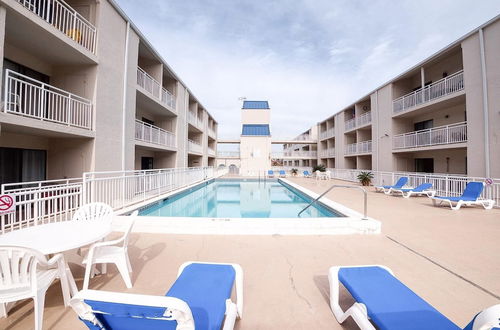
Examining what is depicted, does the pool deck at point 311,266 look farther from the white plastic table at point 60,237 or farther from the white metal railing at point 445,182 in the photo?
the white metal railing at point 445,182

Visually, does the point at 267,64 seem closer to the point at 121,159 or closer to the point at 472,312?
the point at 121,159

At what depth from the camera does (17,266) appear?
6.28ft

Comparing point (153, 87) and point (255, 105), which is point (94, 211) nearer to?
point (153, 87)

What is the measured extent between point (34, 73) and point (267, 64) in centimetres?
1610

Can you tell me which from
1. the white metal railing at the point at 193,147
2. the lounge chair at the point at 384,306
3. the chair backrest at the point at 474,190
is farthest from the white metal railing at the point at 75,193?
the chair backrest at the point at 474,190

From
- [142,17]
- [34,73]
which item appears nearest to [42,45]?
[34,73]

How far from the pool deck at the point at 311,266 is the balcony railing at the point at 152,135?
7.50 metres

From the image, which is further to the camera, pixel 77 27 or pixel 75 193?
pixel 77 27

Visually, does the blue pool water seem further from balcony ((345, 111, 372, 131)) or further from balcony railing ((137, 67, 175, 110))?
balcony ((345, 111, 372, 131))

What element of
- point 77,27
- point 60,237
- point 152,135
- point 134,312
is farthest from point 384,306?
point 152,135

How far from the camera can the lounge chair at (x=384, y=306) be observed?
161cm

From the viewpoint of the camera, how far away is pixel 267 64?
1920 centimetres

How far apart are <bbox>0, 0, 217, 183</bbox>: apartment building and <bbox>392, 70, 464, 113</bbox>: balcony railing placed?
16251 millimetres

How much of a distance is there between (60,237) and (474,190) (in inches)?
457
